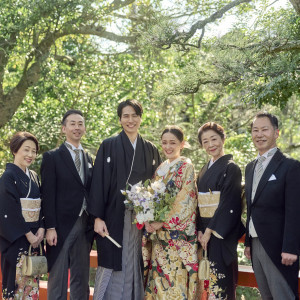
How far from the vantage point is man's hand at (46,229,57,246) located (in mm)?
3818

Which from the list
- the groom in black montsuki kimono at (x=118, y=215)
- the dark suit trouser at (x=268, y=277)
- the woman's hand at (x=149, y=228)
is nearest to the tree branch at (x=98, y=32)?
the groom in black montsuki kimono at (x=118, y=215)

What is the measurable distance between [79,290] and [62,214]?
66 centimetres

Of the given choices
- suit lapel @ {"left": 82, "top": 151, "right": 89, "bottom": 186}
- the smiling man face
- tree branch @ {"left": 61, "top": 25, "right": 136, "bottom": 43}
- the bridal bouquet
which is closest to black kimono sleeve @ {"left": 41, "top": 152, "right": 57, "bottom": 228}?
suit lapel @ {"left": 82, "top": 151, "right": 89, "bottom": 186}

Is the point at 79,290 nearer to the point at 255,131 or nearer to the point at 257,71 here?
the point at 255,131

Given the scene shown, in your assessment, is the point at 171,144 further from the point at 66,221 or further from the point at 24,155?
the point at 24,155

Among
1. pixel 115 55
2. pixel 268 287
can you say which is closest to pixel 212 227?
pixel 268 287

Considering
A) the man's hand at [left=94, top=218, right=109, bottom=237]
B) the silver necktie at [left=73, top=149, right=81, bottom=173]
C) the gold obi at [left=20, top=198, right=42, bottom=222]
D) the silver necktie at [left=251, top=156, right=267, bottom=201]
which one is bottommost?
the man's hand at [left=94, top=218, right=109, bottom=237]

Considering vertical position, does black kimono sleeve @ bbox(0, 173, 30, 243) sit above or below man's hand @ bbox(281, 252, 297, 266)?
above

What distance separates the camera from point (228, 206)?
3512mm

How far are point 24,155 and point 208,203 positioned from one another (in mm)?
1557

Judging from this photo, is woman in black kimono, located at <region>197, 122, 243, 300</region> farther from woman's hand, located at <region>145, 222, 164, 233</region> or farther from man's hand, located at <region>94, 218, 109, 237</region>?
man's hand, located at <region>94, 218, 109, 237</region>

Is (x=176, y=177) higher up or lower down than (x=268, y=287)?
higher up

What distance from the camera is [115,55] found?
845cm

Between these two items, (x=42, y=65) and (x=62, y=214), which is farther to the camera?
(x=42, y=65)
